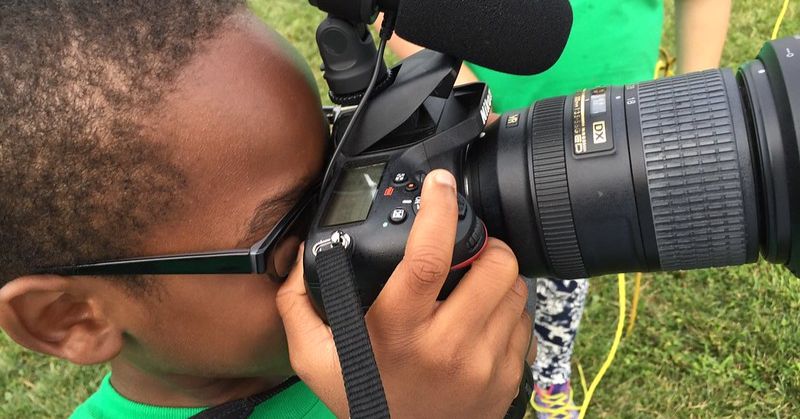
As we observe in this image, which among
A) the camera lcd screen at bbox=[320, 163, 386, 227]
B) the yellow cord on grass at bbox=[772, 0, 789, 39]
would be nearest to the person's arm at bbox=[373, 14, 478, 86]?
the camera lcd screen at bbox=[320, 163, 386, 227]

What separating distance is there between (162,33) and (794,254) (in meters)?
0.80

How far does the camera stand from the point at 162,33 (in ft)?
3.00

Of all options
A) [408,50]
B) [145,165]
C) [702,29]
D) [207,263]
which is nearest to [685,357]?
[702,29]

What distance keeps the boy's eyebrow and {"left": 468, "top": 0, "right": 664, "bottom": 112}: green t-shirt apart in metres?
0.63

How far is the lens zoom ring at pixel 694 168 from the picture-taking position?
0.92 metres

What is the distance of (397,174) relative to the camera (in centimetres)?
93

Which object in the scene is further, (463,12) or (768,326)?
(768,326)

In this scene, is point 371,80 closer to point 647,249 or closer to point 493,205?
point 493,205

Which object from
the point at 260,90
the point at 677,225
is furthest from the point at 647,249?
the point at 260,90

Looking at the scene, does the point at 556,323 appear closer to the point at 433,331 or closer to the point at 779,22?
the point at 433,331

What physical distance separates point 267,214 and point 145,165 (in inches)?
6.2

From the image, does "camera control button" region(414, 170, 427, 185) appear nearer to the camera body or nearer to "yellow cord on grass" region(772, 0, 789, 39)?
the camera body

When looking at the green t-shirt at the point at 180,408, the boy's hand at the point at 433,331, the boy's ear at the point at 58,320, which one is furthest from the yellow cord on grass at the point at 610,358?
the boy's ear at the point at 58,320

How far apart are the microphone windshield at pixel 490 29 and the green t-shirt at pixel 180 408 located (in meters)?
0.56
